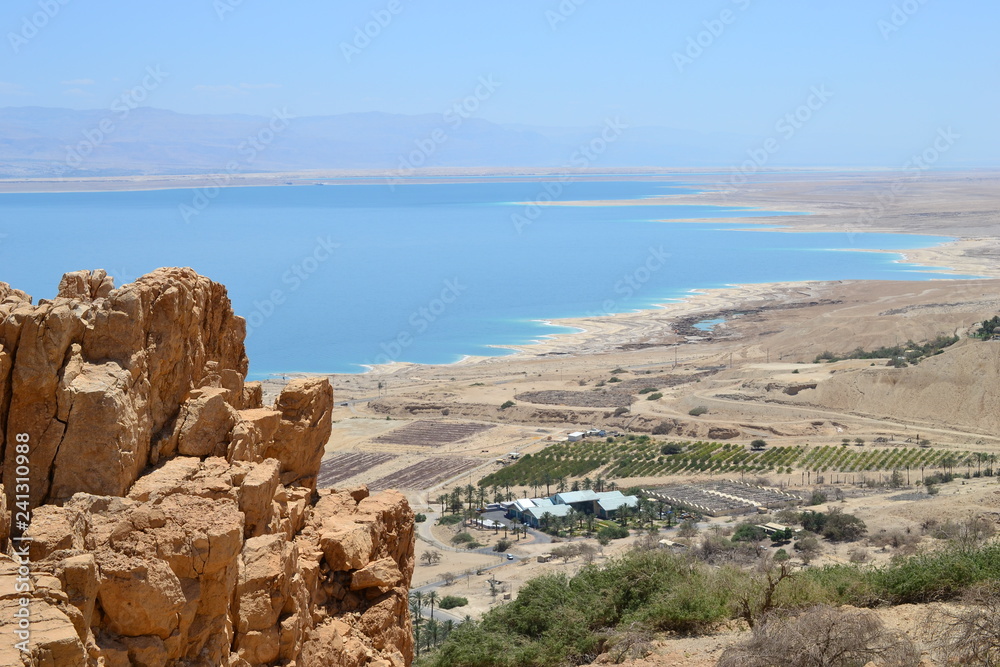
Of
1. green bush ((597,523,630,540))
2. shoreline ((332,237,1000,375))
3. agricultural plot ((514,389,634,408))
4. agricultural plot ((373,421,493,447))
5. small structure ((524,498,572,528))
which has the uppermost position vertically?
shoreline ((332,237,1000,375))

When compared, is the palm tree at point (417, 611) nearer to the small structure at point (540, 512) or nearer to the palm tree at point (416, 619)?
the palm tree at point (416, 619)

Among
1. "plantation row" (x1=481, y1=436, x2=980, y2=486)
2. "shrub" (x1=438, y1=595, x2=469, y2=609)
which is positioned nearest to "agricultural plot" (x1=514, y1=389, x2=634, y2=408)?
"plantation row" (x1=481, y1=436, x2=980, y2=486)

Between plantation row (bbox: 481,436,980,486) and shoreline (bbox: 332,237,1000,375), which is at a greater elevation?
shoreline (bbox: 332,237,1000,375)

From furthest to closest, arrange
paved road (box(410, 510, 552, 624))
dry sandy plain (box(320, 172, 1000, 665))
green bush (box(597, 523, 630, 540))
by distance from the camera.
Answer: dry sandy plain (box(320, 172, 1000, 665))
green bush (box(597, 523, 630, 540))
paved road (box(410, 510, 552, 624))

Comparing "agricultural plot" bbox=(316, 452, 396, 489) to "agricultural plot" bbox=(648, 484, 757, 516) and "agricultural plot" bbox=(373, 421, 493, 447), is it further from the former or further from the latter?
"agricultural plot" bbox=(648, 484, 757, 516)

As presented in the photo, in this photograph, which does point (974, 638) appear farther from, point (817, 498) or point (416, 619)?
point (817, 498)
